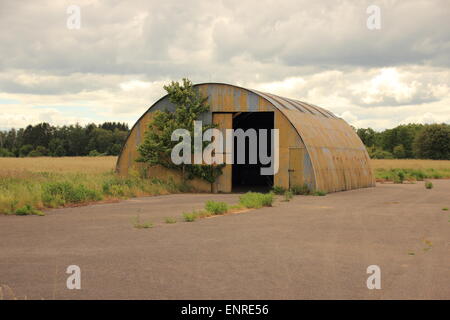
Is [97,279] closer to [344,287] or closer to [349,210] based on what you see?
[344,287]

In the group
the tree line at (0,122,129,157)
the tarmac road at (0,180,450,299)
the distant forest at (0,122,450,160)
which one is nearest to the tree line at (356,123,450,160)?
the distant forest at (0,122,450,160)

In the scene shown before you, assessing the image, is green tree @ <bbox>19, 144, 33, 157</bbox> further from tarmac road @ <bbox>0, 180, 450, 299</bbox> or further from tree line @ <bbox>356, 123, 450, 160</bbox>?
tarmac road @ <bbox>0, 180, 450, 299</bbox>

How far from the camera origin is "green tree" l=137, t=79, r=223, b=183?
28.6 meters

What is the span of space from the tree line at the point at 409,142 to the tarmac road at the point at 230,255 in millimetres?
96408

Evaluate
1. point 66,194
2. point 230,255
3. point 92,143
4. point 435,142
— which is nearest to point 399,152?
point 435,142

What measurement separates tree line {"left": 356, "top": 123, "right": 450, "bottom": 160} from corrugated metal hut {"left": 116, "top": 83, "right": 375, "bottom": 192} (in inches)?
3142

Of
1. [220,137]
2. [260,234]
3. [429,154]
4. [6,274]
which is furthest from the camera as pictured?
[429,154]

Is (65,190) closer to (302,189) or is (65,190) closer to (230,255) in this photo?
(302,189)

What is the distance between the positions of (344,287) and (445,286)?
1.47 m

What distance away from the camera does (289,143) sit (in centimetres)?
2739

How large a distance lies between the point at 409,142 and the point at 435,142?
2951 cm

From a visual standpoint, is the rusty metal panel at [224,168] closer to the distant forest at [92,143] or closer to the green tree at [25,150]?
the distant forest at [92,143]

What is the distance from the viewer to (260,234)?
517 inches
